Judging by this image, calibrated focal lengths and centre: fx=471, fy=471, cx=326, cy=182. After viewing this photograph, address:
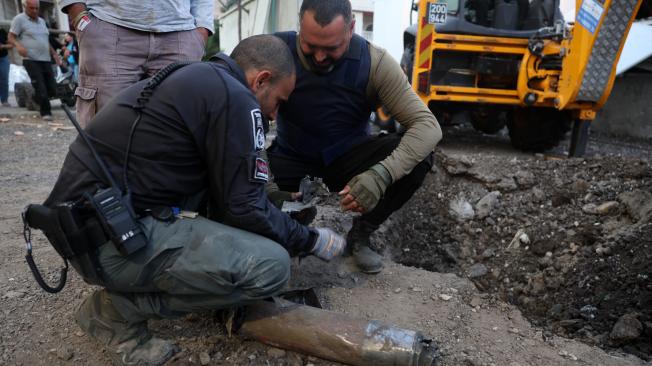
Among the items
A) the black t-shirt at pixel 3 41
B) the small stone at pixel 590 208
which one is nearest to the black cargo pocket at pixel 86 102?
the small stone at pixel 590 208

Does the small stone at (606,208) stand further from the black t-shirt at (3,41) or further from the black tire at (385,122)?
the black t-shirt at (3,41)

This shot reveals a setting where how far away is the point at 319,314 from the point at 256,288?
32 cm

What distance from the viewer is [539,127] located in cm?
549

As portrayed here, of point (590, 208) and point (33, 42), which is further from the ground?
point (33, 42)

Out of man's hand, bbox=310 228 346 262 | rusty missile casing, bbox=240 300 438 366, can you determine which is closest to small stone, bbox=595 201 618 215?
rusty missile casing, bbox=240 300 438 366

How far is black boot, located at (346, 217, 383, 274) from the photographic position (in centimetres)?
252

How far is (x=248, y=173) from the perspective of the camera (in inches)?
62.2

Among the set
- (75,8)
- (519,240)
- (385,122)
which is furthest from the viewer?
(385,122)

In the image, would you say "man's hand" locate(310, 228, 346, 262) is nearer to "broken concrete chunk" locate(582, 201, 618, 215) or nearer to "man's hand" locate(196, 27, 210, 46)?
"man's hand" locate(196, 27, 210, 46)

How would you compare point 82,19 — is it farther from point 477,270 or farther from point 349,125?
point 477,270

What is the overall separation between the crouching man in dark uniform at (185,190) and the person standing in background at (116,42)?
805 millimetres

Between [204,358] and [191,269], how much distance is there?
424 millimetres

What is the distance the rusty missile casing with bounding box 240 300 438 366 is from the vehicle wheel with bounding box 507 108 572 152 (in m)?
4.37

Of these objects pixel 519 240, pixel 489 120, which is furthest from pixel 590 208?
pixel 489 120
